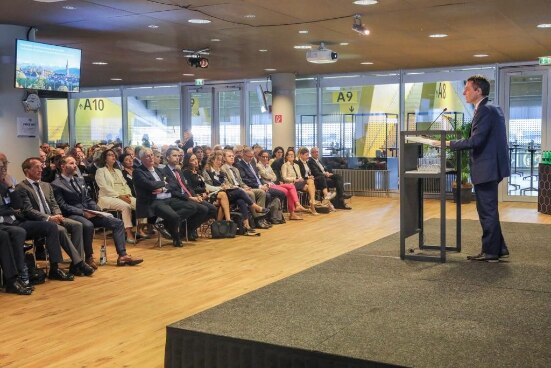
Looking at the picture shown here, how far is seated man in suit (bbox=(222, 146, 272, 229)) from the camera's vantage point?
9.82 m

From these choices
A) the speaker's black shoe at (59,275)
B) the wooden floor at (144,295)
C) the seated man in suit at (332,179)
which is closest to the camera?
the wooden floor at (144,295)

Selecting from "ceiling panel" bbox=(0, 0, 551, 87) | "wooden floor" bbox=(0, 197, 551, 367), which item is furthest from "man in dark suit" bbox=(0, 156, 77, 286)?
"ceiling panel" bbox=(0, 0, 551, 87)

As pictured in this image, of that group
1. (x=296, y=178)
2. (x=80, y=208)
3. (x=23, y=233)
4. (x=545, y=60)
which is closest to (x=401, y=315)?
(x=23, y=233)

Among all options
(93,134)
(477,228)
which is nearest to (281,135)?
(93,134)

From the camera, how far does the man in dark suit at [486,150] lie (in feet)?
15.9

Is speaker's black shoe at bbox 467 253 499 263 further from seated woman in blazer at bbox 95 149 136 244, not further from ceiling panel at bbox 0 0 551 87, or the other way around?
seated woman in blazer at bbox 95 149 136 244

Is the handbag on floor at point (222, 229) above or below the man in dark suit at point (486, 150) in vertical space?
below

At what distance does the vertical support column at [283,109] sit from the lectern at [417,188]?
9.48 meters

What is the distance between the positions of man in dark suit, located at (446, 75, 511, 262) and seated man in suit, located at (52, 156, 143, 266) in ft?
12.2

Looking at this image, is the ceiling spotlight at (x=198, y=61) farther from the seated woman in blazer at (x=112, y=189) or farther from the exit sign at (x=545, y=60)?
the exit sign at (x=545, y=60)

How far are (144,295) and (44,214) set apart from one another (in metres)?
1.33

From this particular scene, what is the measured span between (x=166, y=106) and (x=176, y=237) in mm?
10994

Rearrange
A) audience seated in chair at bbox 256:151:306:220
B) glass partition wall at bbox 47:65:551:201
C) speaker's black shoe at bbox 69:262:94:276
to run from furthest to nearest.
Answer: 1. glass partition wall at bbox 47:65:551:201
2. audience seated in chair at bbox 256:151:306:220
3. speaker's black shoe at bbox 69:262:94:276

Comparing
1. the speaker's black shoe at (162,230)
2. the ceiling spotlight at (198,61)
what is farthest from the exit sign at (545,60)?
the speaker's black shoe at (162,230)
